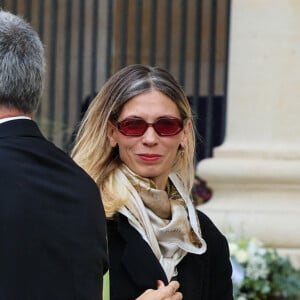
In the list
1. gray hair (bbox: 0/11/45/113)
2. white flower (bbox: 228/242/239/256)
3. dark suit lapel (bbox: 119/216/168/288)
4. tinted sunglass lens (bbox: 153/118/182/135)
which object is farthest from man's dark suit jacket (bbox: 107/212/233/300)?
white flower (bbox: 228/242/239/256)

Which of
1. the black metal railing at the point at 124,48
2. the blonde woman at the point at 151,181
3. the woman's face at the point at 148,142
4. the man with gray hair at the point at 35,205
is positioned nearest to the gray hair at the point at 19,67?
the man with gray hair at the point at 35,205

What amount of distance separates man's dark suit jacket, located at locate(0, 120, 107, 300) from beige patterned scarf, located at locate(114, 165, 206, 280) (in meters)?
0.72

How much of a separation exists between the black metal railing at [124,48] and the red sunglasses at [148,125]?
457cm

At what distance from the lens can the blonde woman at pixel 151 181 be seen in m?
3.49

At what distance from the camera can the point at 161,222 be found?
3584mm

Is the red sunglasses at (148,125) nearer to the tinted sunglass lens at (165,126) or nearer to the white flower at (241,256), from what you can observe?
the tinted sunglass lens at (165,126)

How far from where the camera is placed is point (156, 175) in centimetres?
365

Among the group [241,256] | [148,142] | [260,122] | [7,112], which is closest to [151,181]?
[148,142]

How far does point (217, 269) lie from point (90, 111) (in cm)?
65

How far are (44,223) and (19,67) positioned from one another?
15.0 inches

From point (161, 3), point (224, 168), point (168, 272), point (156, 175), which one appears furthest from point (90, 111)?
point (161, 3)

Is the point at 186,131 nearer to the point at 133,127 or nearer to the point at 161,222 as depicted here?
the point at 133,127

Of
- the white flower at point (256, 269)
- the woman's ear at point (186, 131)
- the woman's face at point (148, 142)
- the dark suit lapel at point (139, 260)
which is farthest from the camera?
A: the white flower at point (256, 269)

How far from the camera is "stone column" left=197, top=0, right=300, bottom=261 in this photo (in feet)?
24.4
